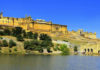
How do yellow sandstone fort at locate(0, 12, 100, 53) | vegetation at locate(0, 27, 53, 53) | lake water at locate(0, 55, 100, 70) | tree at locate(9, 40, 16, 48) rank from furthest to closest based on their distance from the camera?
yellow sandstone fort at locate(0, 12, 100, 53)
vegetation at locate(0, 27, 53, 53)
tree at locate(9, 40, 16, 48)
lake water at locate(0, 55, 100, 70)

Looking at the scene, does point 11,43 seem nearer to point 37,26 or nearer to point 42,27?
point 37,26

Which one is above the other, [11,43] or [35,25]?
A: [35,25]

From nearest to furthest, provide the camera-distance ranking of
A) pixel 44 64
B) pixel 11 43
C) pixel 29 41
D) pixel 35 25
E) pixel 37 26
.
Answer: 1. pixel 44 64
2. pixel 11 43
3. pixel 29 41
4. pixel 35 25
5. pixel 37 26

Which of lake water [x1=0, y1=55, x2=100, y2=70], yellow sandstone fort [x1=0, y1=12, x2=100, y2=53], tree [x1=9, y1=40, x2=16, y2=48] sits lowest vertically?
lake water [x1=0, y1=55, x2=100, y2=70]

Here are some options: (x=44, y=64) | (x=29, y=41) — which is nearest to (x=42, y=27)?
(x=29, y=41)

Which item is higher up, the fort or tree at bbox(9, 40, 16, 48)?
the fort

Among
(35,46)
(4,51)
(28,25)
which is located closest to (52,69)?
(4,51)

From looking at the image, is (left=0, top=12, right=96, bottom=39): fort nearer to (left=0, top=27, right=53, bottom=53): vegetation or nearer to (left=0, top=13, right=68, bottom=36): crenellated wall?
(left=0, top=13, right=68, bottom=36): crenellated wall

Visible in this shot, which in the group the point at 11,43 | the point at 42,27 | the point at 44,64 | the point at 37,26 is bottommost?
the point at 44,64

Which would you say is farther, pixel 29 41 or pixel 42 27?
pixel 42 27

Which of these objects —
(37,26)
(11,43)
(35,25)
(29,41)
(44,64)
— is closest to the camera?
(44,64)

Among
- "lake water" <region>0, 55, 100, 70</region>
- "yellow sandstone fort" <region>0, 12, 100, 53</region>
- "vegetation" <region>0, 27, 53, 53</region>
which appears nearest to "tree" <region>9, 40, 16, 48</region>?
"vegetation" <region>0, 27, 53, 53</region>

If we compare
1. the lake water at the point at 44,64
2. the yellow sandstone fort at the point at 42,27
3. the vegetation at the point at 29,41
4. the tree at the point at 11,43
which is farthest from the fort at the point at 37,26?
the lake water at the point at 44,64

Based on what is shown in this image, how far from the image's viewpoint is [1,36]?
2564 inches
